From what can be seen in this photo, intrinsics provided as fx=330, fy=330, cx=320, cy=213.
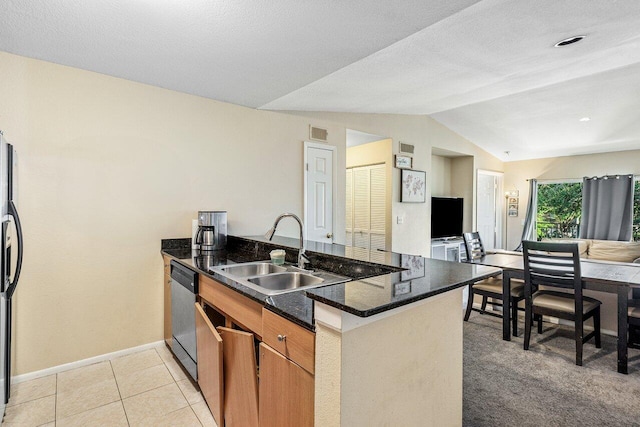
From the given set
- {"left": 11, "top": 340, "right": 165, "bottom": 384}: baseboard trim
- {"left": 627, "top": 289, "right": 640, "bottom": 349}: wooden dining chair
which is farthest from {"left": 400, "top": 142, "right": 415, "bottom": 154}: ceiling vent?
{"left": 11, "top": 340, "right": 165, "bottom": 384}: baseboard trim

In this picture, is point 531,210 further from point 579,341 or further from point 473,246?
point 579,341

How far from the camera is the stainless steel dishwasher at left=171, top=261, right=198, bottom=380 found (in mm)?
2172

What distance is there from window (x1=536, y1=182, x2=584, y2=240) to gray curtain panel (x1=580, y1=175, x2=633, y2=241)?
0.45 metres

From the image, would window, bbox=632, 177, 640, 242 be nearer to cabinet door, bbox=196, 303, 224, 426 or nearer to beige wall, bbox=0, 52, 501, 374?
beige wall, bbox=0, 52, 501, 374

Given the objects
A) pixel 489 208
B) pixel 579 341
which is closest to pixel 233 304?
pixel 579 341

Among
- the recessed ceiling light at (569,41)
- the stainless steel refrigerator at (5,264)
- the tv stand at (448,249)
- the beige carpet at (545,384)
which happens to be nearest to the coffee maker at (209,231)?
the stainless steel refrigerator at (5,264)

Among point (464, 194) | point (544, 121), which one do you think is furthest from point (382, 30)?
point (464, 194)

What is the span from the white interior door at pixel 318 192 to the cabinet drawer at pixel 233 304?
6.24 ft

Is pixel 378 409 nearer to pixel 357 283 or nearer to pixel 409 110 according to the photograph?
pixel 357 283

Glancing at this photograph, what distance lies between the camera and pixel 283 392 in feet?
4.23

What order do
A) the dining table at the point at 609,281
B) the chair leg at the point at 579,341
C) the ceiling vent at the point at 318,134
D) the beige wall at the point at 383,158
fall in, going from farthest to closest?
the beige wall at the point at 383,158 < the ceiling vent at the point at 318,134 < the chair leg at the point at 579,341 < the dining table at the point at 609,281

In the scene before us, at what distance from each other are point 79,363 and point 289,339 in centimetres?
233

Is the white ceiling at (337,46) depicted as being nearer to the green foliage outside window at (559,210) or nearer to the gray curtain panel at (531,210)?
the gray curtain panel at (531,210)

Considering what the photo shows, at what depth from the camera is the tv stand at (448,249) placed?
560 centimetres
